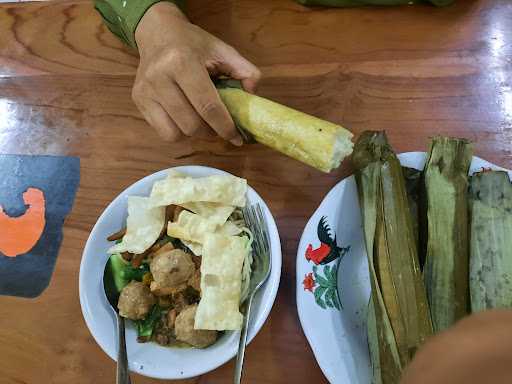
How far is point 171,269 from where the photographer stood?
0.94 metres

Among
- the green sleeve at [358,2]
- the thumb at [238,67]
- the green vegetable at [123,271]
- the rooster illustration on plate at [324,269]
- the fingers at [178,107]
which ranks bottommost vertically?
the green vegetable at [123,271]

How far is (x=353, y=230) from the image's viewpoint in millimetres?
996

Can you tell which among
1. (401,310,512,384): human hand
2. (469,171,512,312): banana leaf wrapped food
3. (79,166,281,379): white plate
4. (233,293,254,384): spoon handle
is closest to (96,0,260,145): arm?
(79,166,281,379): white plate

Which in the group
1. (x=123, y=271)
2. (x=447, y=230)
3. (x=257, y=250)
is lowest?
(x=123, y=271)

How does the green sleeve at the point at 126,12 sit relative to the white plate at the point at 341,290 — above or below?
above

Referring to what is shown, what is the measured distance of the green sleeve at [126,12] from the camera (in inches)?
44.6

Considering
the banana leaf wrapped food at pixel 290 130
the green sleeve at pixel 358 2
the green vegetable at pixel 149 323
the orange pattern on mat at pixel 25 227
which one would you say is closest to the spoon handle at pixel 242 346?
the green vegetable at pixel 149 323

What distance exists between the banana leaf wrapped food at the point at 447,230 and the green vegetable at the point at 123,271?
63 centimetres

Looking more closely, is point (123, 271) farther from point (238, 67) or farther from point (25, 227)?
point (238, 67)

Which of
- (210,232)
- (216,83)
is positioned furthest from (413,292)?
(216,83)

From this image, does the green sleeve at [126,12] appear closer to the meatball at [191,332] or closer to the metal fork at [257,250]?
the metal fork at [257,250]

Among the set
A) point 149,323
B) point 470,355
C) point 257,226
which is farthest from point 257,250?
point 470,355

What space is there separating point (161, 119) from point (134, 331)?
19.7 inches

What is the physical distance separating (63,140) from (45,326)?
544mm
